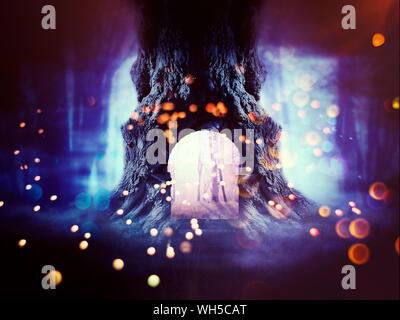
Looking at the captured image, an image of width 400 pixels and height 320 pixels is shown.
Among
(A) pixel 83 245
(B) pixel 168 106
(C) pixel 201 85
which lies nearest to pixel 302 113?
(C) pixel 201 85

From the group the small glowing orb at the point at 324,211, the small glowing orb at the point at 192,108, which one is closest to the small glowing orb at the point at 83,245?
the small glowing orb at the point at 192,108

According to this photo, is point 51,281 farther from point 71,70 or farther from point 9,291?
point 71,70

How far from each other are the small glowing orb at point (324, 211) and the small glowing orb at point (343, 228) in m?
0.20

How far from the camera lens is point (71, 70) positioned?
3162 millimetres

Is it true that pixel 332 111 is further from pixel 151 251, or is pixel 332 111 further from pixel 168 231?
pixel 151 251

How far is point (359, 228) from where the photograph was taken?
8.55 ft

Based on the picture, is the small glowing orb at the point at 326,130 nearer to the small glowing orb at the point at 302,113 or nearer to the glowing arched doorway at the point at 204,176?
the small glowing orb at the point at 302,113

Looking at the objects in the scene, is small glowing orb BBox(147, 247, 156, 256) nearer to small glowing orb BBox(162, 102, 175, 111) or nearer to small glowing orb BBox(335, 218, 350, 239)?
small glowing orb BBox(162, 102, 175, 111)

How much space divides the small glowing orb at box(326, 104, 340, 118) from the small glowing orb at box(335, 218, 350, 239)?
140cm

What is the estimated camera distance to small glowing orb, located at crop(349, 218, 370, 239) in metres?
2.50

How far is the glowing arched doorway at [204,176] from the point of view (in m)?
2.86

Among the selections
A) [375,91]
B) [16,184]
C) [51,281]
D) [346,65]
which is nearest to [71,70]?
[16,184]

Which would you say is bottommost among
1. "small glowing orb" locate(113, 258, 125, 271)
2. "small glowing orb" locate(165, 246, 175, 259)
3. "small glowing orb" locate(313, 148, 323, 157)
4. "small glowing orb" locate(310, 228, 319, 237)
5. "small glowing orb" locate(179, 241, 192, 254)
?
"small glowing orb" locate(113, 258, 125, 271)

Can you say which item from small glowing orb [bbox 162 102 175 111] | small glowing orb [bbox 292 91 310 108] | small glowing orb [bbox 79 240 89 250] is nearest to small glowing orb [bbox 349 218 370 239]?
small glowing orb [bbox 292 91 310 108]
